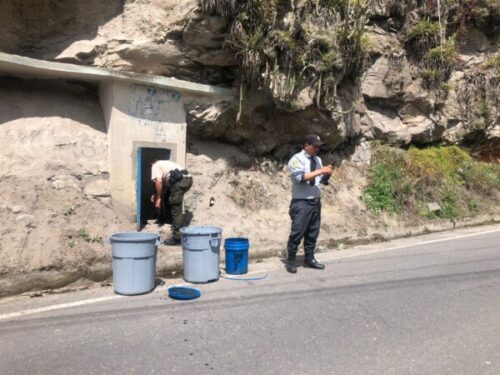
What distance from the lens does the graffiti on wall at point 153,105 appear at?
787 cm

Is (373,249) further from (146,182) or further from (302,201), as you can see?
(146,182)

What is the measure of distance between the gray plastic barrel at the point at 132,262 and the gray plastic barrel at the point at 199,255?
63 cm

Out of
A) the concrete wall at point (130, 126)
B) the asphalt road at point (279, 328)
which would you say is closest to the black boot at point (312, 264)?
the asphalt road at point (279, 328)

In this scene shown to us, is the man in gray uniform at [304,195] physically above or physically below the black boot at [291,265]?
above

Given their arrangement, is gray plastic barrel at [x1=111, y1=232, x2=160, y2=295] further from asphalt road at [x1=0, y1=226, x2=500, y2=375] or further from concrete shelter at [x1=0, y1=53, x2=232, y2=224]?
concrete shelter at [x1=0, y1=53, x2=232, y2=224]

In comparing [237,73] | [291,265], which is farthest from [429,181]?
[291,265]

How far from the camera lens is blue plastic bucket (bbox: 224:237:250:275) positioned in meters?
6.28

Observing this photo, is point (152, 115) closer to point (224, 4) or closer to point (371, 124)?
point (224, 4)

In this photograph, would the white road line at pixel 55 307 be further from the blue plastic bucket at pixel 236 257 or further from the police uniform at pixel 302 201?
the police uniform at pixel 302 201

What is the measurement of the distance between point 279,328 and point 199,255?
6.14ft

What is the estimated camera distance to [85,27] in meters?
8.03

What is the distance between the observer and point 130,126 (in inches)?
308

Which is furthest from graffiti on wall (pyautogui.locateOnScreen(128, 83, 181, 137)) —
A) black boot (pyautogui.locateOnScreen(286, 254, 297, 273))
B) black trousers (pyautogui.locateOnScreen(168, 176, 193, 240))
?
black boot (pyautogui.locateOnScreen(286, 254, 297, 273))

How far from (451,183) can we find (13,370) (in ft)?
38.6
